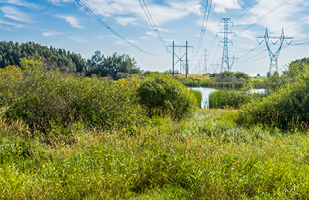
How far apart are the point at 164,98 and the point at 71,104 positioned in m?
4.76

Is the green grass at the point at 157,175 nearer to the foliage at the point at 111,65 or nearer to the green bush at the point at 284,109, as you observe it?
the green bush at the point at 284,109

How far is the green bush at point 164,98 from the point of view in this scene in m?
11.0

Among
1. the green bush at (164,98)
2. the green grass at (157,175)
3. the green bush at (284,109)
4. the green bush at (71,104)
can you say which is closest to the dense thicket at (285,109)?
the green bush at (284,109)

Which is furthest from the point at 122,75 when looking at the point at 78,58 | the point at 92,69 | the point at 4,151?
the point at 4,151

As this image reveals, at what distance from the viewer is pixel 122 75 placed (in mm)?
74375

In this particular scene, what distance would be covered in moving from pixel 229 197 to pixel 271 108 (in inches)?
286

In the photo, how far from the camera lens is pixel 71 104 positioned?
798cm

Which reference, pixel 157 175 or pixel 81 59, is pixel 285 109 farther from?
pixel 81 59

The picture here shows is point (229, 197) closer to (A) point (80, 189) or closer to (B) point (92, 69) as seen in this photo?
(A) point (80, 189)

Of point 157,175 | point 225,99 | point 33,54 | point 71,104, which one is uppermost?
point 33,54

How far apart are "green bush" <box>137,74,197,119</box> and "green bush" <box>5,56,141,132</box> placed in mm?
2267

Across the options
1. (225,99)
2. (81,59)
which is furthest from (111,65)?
(225,99)

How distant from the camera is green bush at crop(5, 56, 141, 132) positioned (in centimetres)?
749

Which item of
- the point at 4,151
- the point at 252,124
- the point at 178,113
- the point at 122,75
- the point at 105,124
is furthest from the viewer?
the point at 122,75
